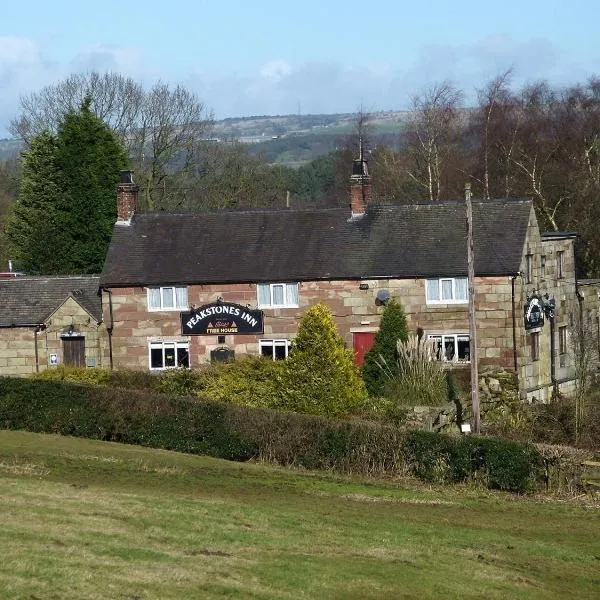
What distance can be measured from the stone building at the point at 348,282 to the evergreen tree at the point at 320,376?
568 centimetres

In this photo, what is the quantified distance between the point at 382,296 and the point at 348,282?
1.38 metres

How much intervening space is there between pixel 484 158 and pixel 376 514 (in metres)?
54.5

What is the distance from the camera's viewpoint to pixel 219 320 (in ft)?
166

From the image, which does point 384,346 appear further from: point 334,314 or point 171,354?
point 171,354

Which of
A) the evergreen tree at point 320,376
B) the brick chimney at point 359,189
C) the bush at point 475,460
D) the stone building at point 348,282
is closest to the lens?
the bush at point 475,460

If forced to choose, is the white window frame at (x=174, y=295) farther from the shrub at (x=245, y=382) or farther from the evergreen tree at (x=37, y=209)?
the evergreen tree at (x=37, y=209)

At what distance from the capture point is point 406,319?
1930 inches

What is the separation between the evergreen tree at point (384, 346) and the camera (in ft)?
152

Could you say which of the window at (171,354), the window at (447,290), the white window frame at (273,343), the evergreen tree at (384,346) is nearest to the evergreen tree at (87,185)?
the window at (171,354)

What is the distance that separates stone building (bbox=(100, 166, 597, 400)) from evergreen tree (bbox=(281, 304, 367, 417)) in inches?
224

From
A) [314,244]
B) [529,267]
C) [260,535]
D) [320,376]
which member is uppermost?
[314,244]

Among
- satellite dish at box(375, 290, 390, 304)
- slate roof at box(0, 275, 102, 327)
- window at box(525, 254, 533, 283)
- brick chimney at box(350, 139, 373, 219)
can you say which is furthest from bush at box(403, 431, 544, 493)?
slate roof at box(0, 275, 102, 327)

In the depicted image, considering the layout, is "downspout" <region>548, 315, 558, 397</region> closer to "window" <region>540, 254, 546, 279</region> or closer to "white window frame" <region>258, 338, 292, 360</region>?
"window" <region>540, 254, 546, 279</region>

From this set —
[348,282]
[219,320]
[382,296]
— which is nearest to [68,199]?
[219,320]
